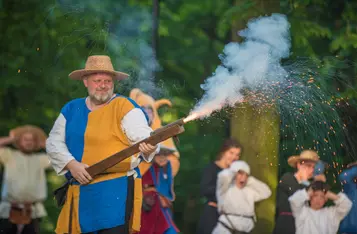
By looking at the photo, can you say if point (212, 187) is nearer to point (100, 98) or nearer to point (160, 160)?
point (160, 160)

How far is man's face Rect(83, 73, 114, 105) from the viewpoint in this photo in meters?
7.29

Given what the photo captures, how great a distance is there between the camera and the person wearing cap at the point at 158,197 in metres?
10.5

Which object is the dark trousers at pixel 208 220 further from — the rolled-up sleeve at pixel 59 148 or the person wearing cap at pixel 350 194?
the rolled-up sleeve at pixel 59 148

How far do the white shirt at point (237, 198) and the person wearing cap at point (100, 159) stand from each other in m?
3.69

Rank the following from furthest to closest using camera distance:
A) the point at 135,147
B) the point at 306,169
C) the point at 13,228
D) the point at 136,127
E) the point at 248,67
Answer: the point at 13,228
the point at 306,169
the point at 248,67
the point at 136,127
the point at 135,147

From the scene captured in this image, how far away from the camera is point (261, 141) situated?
10.4m

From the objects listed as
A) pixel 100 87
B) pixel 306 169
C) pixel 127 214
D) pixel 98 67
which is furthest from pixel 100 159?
pixel 306 169

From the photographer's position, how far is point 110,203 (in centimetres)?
710

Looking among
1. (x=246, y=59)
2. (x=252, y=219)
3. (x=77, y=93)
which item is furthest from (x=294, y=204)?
(x=77, y=93)

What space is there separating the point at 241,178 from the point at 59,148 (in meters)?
4.06

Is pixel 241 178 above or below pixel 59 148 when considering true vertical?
above

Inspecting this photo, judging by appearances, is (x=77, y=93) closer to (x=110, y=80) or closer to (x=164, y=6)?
(x=164, y=6)

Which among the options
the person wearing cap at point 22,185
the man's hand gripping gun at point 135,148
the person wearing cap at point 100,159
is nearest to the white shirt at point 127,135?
the person wearing cap at point 100,159

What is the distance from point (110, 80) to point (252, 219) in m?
4.08
